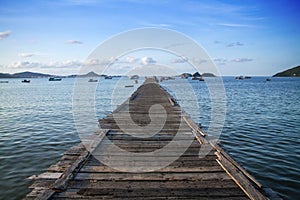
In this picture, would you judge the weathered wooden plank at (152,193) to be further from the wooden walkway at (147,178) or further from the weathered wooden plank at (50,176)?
the weathered wooden plank at (50,176)


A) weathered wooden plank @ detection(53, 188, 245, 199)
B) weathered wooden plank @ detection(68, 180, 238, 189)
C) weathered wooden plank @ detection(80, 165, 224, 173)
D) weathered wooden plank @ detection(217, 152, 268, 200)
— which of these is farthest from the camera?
weathered wooden plank @ detection(80, 165, 224, 173)

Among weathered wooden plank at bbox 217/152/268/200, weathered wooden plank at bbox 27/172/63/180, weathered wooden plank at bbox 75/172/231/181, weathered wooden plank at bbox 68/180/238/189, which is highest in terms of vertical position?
weathered wooden plank at bbox 217/152/268/200

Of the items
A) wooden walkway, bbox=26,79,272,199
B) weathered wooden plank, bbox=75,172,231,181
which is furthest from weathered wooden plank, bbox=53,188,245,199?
weathered wooden plank, bbox=75,172,231,181

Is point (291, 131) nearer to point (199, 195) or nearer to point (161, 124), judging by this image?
point (161, 124)

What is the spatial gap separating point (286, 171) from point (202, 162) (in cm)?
409

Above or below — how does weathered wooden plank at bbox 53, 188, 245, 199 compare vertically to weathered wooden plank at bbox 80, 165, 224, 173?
below

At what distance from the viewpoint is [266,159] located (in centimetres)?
855

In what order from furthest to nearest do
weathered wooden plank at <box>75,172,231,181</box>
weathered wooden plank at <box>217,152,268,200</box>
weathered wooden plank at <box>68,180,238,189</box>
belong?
weathered wooden plank at <box>75,172,231,181</box> → weathered wooden plank at <box>68,180,238,189</box> → weathered wooden plank at <box>217,152,268,200</box>

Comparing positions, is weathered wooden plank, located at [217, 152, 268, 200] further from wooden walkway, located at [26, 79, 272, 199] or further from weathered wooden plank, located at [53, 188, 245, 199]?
weathered wooden plank, located at [53, 188, 245, 199]

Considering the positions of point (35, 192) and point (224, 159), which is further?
point (224, 159)

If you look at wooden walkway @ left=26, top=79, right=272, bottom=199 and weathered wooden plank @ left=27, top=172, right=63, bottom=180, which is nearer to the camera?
wooden walkway @ left=26, top=79, right=272, bottom=199

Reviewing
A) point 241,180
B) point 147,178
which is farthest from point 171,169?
point 241,180

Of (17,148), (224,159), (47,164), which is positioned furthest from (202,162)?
(17,148)

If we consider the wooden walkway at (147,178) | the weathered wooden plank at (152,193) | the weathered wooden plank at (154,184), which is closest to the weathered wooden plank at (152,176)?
the wooden walkway at (147,178)
